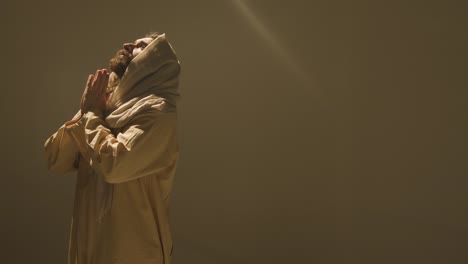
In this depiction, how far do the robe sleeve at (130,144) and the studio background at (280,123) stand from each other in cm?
118

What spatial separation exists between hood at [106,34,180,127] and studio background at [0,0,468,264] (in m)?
1.12

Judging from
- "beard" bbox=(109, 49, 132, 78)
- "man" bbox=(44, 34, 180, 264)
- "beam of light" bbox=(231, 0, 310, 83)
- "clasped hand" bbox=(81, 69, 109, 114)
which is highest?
"beam of light" bbox=(231, 0, 310, 83)

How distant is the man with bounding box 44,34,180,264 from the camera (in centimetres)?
147

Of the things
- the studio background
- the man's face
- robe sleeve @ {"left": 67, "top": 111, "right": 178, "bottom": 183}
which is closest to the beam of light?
the studio background

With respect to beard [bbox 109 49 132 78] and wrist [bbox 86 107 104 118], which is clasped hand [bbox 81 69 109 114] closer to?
wrist [bbox 86 107 104 118]

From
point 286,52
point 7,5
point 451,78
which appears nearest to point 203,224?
point 286,52

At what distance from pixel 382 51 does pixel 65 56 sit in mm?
1900

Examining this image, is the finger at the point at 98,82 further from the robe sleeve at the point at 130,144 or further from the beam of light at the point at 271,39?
the beam of light at the point at 271,39

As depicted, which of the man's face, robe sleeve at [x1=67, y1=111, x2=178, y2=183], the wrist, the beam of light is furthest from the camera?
the beam of light

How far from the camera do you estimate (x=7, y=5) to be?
2.88 meters

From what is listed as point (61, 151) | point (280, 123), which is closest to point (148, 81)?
point (61, 151)

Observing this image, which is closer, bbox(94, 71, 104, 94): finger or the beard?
bbox(94, 71, 104, 94): finger

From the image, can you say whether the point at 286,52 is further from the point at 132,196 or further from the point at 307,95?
the point at 132,196

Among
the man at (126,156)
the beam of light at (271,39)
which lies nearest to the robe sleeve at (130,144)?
the man at (126,156)
